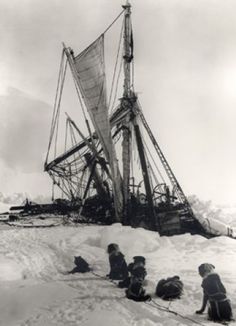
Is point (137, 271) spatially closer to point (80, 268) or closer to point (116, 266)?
point (116, 266)

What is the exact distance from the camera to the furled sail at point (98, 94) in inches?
840

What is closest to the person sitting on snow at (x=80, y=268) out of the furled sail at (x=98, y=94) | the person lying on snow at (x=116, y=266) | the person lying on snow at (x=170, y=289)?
the person lying on snow at (x=116, y=266)

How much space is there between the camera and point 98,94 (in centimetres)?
2238

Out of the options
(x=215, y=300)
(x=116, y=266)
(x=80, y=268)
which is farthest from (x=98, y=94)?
(x=215, y=300)

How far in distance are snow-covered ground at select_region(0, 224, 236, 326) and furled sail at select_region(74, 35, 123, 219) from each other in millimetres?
4613

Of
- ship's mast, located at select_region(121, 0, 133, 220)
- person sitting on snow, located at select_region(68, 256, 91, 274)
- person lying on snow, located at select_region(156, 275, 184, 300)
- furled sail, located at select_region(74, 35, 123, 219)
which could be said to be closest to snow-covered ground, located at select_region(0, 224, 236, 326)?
person lying on snow, located at select_region(156, 275, 184, 300)

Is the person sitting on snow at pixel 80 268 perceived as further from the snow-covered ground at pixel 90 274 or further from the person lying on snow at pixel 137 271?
the person lying on snow at pixel 137 271

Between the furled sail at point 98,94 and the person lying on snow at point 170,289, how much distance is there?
41.6 feet


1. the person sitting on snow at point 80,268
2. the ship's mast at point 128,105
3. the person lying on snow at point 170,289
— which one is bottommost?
the person lying on snow at point 170,289

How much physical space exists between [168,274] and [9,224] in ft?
33.1

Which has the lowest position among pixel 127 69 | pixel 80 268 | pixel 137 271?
pixel 80 268

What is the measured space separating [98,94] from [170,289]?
15398 mm

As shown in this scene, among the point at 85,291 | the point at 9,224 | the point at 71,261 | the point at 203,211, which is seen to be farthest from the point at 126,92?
the point at 203,211

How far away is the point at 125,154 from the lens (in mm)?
22891
